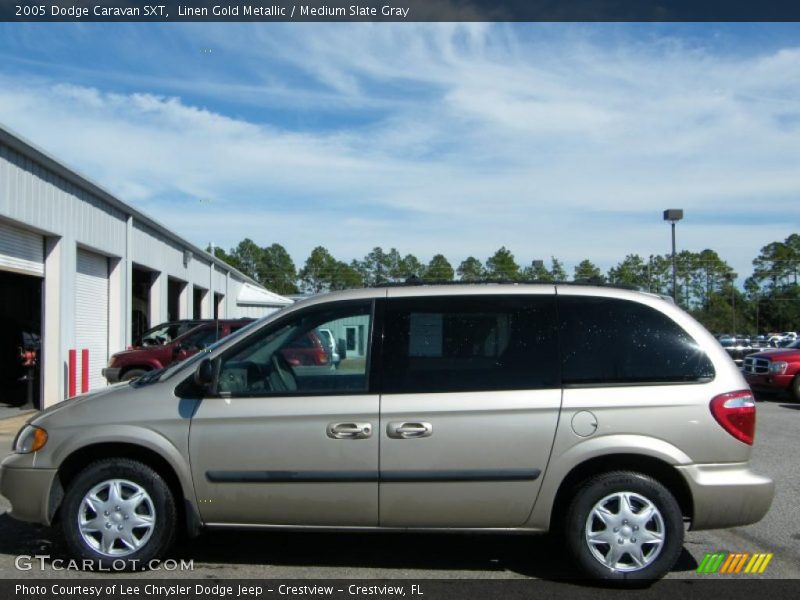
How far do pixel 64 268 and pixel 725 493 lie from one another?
1347 centimetres

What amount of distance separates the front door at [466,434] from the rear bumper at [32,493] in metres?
2.14

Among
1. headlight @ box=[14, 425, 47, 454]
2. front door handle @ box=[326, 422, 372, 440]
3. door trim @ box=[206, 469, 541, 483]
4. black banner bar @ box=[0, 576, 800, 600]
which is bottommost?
black banner bar @ box=[0, 576, 800, 600]

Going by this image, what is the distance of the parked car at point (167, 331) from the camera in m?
16.2

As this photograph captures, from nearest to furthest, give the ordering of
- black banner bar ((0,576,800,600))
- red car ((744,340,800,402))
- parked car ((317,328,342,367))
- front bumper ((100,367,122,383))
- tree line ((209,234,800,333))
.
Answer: black banner bar ((0,576,800,600)) → parked car ((317,328,342,367)) → front bumper ((100,367,122,383)) → red car ((744,340,800,402)) → tree line ((209,234,800,333))

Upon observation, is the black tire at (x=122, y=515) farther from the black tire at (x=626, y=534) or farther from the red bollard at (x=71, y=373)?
the red bollard at (x=71, y=373)

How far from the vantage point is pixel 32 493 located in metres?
4.84

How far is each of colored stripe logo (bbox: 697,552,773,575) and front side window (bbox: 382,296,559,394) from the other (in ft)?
5.70

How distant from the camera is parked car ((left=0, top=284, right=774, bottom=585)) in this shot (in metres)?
4.63

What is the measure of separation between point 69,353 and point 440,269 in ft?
162

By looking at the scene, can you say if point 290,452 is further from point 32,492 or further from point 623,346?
point 623,346

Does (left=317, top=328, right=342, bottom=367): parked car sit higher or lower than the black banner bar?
higher

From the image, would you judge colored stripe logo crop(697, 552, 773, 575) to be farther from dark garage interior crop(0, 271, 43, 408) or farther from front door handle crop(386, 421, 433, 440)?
dark garage interior crop(0, 271, 43, 408)
